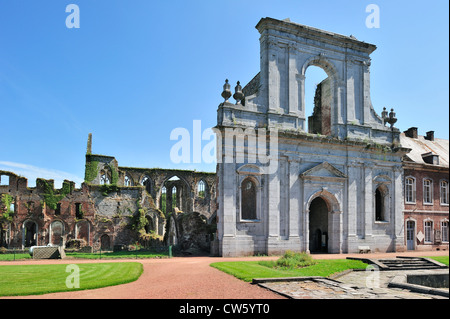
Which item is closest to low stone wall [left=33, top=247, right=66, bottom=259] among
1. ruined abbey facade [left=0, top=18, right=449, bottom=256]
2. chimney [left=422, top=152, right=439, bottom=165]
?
ruined abbey facade [left=0, top=18, right=449, bottom=256]

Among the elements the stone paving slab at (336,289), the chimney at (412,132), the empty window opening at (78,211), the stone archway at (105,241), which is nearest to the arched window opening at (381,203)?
the chimney at (412,132)

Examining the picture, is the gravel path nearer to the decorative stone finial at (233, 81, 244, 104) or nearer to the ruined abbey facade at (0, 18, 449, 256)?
the ruined abbey facade at (0, 18, 449, 256)

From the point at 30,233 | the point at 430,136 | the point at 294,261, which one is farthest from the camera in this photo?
the point at 430,136

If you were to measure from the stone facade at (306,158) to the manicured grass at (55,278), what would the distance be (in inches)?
312

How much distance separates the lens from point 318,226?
84.7ft

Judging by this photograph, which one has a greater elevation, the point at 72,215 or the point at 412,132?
the point at 412,132

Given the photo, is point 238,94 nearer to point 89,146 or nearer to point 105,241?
point 105,241

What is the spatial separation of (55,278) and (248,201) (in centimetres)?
1378

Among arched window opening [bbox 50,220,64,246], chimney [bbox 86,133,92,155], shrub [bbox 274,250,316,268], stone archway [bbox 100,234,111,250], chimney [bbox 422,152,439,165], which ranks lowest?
stone archway [bbox 100,234,111,250]

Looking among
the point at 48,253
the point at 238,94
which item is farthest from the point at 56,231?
the point at 238,94

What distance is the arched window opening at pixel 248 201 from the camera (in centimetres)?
2294

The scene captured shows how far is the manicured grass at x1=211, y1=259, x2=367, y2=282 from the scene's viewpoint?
12.7m

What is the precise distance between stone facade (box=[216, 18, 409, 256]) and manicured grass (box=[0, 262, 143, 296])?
7.91 meters

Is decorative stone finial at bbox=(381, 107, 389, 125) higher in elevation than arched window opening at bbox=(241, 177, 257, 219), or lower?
higher
